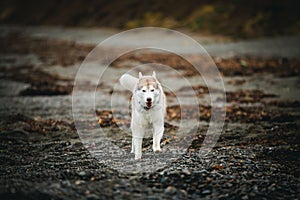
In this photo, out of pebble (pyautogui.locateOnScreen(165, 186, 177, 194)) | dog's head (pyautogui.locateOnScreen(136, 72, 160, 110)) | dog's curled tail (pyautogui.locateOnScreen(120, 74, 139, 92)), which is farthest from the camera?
dog's curled tail (pyautogui.locateOnScreen(120, 74, 139, 92))

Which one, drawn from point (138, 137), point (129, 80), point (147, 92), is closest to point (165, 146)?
point (138, 137)

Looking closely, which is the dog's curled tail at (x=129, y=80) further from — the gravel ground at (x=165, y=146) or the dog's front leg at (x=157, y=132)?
the gravel ground at (x=165, y=146)

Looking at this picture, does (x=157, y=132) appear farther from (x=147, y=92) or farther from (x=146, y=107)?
(x=147, y=92)

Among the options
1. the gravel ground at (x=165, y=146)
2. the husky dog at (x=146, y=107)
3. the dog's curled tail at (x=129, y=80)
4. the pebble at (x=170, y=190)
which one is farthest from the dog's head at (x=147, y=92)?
the pebble at (x=170, y=190)

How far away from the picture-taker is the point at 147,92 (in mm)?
4430

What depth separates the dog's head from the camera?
173 inches

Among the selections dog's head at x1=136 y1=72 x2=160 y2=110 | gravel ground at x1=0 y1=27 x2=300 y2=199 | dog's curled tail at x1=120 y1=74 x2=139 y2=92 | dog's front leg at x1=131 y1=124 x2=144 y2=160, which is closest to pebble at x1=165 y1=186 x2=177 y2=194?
gravel ground at x1=0 y1=27 x2=300 y2=199

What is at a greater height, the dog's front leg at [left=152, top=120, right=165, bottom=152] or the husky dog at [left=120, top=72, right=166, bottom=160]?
the husky dog at [left=120, top=72, right=166, bottom=160]

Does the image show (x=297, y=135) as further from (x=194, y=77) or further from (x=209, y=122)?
(x=194, y=77)

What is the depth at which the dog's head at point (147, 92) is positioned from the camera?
4398mm

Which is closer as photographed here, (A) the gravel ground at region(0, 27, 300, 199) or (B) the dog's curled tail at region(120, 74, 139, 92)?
(A) the gravel ground at region(0, 27, 300, 199)

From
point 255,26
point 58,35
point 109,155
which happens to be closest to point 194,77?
point 109,155

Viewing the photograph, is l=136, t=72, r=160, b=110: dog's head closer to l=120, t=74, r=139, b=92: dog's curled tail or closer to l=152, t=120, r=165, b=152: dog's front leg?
l=152, t=120, r=165, b=152: dog's front leg

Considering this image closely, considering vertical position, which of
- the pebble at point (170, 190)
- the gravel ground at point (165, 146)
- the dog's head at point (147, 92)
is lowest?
the pebble at point (170, 190)
